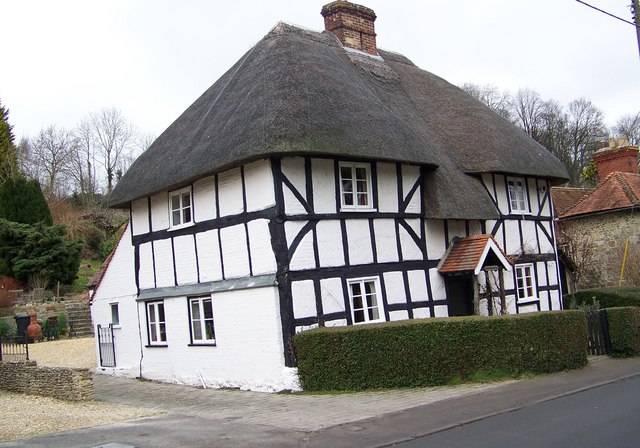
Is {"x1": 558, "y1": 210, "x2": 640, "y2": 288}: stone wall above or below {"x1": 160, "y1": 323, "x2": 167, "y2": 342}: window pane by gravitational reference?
above

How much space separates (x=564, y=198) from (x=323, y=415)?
25.1 metres

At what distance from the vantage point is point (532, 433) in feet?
27.3

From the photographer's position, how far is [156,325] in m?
18.0

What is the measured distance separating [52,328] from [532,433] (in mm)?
25535

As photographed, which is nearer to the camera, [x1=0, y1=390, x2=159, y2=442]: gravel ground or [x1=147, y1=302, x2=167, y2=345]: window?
[x1=0, y1=390, x2=159, y2=442]: gravel ground

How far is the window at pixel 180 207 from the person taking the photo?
1708 cm

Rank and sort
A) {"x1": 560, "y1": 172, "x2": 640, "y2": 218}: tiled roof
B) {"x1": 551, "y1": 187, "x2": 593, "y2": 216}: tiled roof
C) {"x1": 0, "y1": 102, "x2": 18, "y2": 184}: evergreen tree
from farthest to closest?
{"x1": 0, "y1": 102, "x2": 18, "y2": 184}: evergreen tree → {"x1": 551, "y1": 187, "x2": 593, "y2": 216}: tiled roof → {"x1": 560, "y1": 172, "x2": 640, "y2": 218}: tiled roof

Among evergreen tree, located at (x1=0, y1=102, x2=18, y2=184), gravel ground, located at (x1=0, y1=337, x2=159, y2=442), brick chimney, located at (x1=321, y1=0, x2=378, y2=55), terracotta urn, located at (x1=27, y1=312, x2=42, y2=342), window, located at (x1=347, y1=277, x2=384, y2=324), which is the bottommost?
gravel ground, located at (x1=0, y1=337, x2=159, y2=442)

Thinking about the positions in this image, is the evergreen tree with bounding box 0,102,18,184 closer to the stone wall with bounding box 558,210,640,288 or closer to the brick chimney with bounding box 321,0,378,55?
the brick chimney with bounding box 321,0,378,55

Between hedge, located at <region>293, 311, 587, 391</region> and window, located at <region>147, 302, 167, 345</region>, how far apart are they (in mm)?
5784

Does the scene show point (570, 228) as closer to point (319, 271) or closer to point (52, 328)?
point (319, 271)

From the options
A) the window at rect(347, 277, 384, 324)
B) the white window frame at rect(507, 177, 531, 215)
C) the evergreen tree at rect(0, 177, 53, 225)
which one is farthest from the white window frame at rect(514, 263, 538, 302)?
the evergreen tree at rect(0, 177, 53, 225)

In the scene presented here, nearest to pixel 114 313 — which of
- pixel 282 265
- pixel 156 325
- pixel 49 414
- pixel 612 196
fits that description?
pixel 156 325

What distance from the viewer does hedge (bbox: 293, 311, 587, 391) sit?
13.0m
